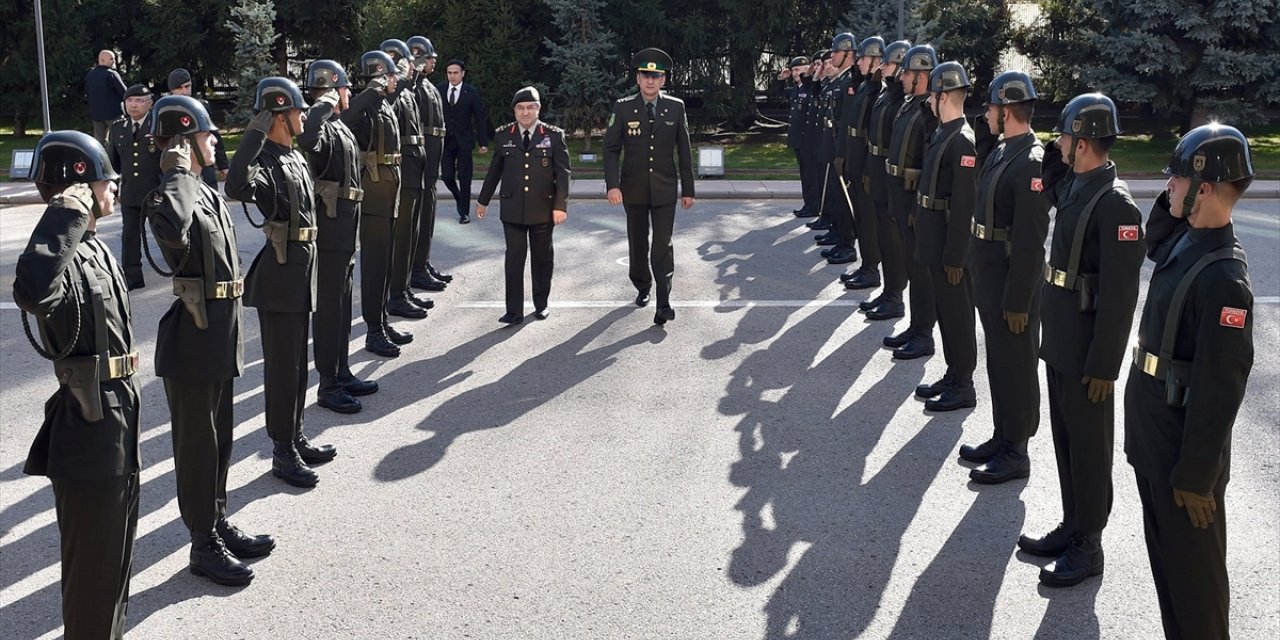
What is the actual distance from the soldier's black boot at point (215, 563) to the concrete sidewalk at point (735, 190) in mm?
13069

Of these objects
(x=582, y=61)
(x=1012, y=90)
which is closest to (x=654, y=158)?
(x=1012, y=90)

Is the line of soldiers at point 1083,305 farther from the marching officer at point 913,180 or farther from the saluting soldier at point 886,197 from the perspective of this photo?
the saluting soldier at point 886,197

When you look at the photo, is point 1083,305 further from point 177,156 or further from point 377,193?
point 377,193

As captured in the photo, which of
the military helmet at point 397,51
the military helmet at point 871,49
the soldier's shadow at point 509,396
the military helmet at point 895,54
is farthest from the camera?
the military helmet at point 871,49

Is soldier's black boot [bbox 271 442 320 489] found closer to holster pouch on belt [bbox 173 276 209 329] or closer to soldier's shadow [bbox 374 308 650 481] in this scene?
soldier's shadow [bbox 374 308 650 481]

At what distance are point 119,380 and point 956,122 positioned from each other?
5727mm

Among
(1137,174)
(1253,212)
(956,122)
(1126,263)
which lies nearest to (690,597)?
(1126,263)

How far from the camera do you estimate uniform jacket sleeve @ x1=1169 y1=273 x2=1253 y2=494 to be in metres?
4.53

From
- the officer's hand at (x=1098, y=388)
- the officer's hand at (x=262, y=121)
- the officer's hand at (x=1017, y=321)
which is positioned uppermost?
the officer's hand at (x=262, y=121)

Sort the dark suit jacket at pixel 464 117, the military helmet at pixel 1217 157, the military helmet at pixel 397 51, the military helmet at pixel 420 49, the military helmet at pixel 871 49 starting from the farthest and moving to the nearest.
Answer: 1. the dark suit jacket at pixel 464 117
2. the military helmet at pixel 871 49
3. the military helmet at pixel 420 49
4. the military helmet at pixel 397 51
5. the military helmet at pixel 1217 157

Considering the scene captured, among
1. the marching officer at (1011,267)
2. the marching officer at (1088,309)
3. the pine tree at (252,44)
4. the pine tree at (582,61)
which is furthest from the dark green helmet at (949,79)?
the pine tree at (252,44)

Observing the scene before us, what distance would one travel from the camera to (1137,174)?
2184 cm

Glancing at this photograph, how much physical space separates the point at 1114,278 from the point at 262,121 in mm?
4464

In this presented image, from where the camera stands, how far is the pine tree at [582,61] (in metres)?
24.1
